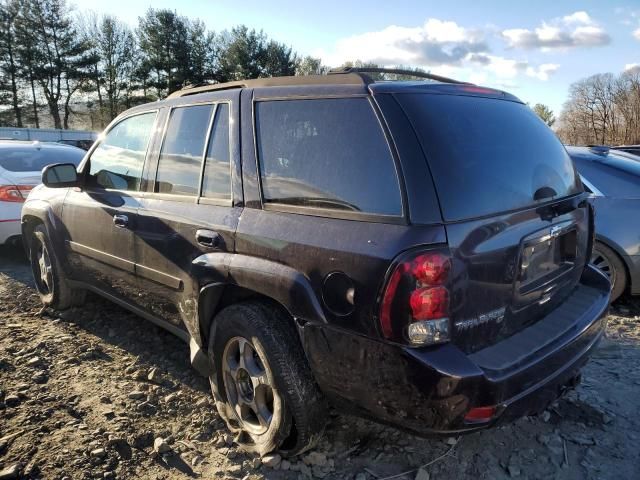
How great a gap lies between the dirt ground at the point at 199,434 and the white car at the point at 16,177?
2.90m

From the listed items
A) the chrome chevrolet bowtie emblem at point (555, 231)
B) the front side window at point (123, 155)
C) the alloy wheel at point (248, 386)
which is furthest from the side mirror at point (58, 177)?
the chrome chevrolet bowtie emblem at point (555, 231)

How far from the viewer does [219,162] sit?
2.73 meters

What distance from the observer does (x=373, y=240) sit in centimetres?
194

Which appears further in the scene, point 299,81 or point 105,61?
point 105,61

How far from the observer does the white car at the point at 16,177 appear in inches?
241

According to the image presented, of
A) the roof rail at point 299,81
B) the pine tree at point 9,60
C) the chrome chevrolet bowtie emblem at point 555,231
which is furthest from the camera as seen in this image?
the pine tree at point 9,60

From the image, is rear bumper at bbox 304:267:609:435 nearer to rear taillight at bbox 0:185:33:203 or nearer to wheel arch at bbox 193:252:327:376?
wheel arch at bbox 193:252:327:376

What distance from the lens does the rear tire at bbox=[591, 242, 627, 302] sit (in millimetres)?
4391

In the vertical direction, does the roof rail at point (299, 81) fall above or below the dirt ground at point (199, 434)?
above

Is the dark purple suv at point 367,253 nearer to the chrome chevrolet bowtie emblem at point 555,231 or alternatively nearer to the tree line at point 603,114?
the chrome chevrolet bowtie emblem at point 555,231

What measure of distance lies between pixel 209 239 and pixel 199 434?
1.14 meters

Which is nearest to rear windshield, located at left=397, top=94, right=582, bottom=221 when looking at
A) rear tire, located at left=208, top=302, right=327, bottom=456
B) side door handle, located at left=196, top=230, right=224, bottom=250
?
rear tire, located at left=208, top=302, right=327, bottom=456

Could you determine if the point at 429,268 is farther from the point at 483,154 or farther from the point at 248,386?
the point at 248,386

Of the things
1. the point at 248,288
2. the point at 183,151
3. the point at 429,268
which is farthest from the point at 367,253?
the point at 183,151
